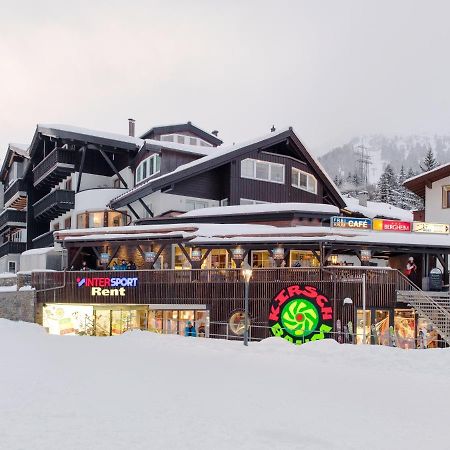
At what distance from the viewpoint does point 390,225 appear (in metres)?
26.1

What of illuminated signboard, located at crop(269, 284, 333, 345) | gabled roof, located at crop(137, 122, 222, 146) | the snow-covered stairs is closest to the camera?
the snow-covered stairs

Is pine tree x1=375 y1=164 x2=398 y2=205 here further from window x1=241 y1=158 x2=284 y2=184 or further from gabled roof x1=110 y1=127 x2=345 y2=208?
window x1=241 y1=158 x2=284 y2=184

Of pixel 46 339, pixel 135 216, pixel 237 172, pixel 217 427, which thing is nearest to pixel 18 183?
A: pixel 135 216

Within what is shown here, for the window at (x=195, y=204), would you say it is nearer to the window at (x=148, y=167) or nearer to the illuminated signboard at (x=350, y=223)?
the window at (x=148, y=167)

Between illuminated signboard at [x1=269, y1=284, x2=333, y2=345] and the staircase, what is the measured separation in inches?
141

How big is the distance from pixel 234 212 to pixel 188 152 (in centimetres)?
771

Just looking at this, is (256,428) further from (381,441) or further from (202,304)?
(202,304)

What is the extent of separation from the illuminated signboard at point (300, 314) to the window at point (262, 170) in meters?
11.0

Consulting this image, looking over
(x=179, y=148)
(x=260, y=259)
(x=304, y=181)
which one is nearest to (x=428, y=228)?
(x=260, y=259)

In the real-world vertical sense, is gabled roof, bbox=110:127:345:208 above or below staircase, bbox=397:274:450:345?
above

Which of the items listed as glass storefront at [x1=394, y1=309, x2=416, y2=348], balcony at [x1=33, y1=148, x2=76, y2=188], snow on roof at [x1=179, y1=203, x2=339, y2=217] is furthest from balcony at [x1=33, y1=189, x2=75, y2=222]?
glass storefront at [x1=394, y1=309, x2=416, y2=348]

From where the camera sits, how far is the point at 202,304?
979 inches

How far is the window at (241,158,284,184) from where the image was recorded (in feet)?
107

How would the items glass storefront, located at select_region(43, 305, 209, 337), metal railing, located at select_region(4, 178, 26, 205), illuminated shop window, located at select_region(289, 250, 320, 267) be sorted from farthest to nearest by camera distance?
metal railing, located at select_region(4, 178, 26, 205)
illuminated shop window, located at select_region(289, 250, 320, 267)
glass storefront, located at select_region(43, 305, 209, 337)
